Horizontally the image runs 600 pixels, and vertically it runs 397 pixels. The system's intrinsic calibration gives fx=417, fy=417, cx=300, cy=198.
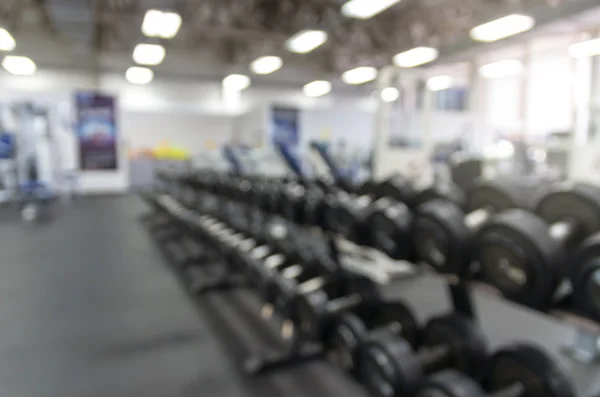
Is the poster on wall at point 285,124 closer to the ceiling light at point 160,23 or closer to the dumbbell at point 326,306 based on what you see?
the ceiling light at point 160,23

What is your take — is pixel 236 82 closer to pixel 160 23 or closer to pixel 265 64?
pixel 265 64

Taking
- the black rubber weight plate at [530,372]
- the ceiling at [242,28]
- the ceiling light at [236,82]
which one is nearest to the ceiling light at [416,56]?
the ceiling at [242,28]

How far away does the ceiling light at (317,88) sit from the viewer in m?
10.6

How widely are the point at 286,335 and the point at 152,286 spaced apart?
121 centimetres

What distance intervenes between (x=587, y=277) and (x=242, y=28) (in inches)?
276

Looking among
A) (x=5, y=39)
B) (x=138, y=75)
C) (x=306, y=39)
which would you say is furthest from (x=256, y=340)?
(x=138, y=75)

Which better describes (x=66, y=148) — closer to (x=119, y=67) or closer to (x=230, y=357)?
(x=119, y=67)

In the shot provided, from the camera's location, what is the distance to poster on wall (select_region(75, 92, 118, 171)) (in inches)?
316

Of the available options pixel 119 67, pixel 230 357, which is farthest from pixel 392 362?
pixel 119 67

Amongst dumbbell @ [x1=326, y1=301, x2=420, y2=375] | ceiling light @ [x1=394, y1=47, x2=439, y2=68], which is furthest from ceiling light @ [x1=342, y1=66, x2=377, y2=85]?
dumbbell @ [x1=326, y1=301, x2=420, y2=375]

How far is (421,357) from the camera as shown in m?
1.28

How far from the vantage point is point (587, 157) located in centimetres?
369

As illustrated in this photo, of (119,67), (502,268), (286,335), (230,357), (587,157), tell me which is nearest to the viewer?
(502,268)

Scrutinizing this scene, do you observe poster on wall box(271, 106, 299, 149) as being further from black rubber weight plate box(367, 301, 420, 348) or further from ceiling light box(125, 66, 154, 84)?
black rubber weight plate box(367, 301, 420, 348)
